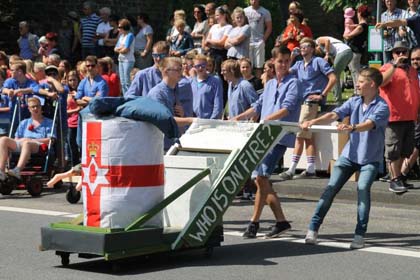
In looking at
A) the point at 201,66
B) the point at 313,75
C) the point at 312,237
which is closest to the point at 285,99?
the point at 312,237

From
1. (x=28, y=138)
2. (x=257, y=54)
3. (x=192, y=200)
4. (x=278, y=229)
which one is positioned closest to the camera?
(x=192, y=200)

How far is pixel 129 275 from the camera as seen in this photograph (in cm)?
951

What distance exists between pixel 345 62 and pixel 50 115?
4.82 m

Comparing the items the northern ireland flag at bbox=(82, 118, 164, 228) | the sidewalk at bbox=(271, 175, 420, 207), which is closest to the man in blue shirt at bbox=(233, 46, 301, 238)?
the northern ireland flag at bbox=(82, 118, 164, 228)

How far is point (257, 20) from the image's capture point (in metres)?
21.0

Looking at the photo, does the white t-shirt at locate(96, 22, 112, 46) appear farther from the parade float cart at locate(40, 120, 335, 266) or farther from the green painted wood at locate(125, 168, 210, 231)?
the green painted wood at locate(125, 168, 210, 231)

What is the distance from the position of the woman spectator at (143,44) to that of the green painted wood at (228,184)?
507 inches

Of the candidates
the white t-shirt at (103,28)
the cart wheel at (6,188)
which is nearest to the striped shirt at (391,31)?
the cart wheel at (6,188)

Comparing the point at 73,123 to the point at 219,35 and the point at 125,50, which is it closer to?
the point at 219,35

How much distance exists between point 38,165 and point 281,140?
6138mm

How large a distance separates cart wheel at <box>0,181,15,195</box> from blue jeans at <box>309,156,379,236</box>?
637 centimetres

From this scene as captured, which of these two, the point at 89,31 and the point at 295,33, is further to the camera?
the point at 89,31

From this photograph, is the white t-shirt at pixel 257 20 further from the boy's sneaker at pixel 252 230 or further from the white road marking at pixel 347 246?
the boy's sneaker at pixel 252 230

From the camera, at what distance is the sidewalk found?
14.7m
